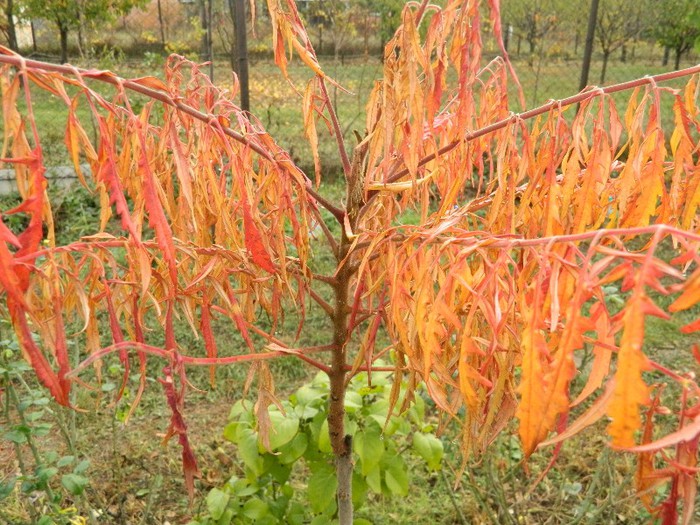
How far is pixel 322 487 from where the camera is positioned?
5.08 feet

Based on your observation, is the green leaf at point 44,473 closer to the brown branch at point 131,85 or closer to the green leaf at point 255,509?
the green leaf at point 255,509

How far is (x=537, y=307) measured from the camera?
56cm

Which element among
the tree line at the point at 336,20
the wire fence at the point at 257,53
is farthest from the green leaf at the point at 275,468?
the tree line at the point at 336,20

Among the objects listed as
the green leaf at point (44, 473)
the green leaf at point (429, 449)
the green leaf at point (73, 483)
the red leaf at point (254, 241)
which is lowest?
the green leaf at point (429, 449)

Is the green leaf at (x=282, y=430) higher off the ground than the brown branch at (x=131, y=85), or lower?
lower

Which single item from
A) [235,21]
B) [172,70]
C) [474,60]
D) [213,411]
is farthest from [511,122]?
[235,21]

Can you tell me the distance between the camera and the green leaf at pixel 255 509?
1560 mm

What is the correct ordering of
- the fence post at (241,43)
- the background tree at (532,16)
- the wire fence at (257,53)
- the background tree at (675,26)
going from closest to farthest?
1. the fence post at (241,43)
2. the wire fence at (257,53)
3. the background tree at (532,16)
4. the background tree at (675,26)

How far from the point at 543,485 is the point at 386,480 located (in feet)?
3.02

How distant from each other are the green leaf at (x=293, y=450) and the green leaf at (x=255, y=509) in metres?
0.13

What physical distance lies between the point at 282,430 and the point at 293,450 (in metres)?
0.09

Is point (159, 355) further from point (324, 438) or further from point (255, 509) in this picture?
point (255, 509)

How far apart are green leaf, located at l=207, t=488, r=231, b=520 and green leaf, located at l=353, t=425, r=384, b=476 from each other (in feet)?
1.19

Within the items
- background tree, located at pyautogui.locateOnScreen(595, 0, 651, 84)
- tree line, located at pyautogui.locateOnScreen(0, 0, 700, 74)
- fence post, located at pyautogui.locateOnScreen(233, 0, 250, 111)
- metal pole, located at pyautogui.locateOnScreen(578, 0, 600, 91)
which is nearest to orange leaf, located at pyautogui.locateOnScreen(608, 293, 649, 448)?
fence post, located at pyautogui.locateOnScreen(233, 0, 250, 111)
